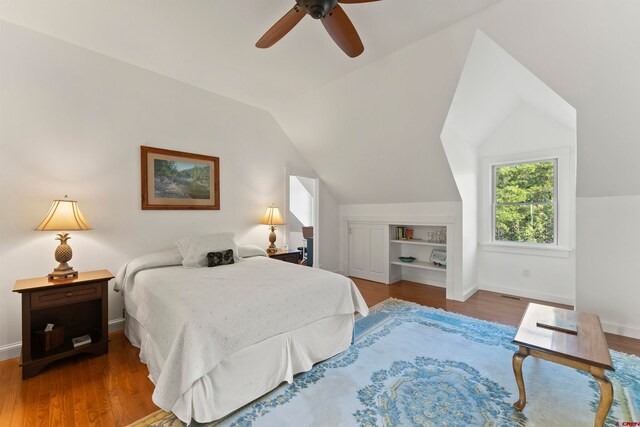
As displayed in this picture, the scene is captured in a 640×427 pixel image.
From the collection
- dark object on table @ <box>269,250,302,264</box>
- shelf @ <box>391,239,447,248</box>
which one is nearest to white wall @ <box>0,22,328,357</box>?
dark object on table @ <box>269,250,302,264</box>

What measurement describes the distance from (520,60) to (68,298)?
4408 mm

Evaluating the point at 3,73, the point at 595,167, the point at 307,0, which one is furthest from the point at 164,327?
the point at 595,167

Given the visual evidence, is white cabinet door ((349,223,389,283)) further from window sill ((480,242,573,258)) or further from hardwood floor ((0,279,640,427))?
hardwood floor ((0,279,640,427))

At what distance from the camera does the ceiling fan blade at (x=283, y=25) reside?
5.79ft

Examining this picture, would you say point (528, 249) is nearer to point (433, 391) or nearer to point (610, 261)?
point (610, 261)

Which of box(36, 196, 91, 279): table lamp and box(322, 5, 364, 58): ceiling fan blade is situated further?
box(36, 196, 91, 279): table lamp

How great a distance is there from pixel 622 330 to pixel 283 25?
14.2 feet

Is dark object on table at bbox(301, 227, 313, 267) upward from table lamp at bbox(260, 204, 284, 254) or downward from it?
downward

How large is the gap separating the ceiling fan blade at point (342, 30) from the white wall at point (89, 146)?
231 cm

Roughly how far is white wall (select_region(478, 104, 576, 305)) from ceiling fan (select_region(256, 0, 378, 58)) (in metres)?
3.21

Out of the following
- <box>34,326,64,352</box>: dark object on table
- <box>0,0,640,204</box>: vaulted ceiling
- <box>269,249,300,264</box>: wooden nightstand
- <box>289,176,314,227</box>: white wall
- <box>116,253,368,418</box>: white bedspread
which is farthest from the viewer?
<box>289,176,314,227</box>: white wall

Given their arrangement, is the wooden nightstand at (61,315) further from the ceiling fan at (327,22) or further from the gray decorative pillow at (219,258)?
the ceiling fan at (327,22)

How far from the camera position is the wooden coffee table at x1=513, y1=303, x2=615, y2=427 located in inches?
58.0

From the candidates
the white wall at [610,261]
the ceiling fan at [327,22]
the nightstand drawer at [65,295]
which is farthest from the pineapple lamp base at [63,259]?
the white wall at [610,261]
